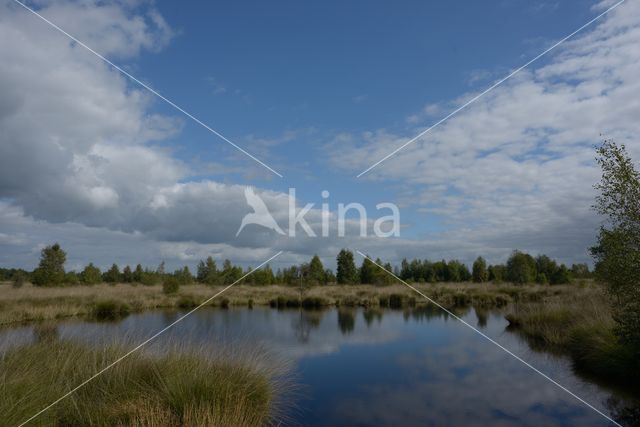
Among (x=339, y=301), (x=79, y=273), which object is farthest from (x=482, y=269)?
(x=79, y=273)

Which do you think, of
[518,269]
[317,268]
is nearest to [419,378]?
[518,269]

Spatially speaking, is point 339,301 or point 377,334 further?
point 339,301

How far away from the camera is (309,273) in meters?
42.1

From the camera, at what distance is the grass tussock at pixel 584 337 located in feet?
31.1

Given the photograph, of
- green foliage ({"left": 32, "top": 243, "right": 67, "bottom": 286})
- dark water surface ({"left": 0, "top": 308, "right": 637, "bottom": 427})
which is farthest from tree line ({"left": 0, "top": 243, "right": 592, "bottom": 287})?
dark water surface ({"left": 0, "top": 308, "right": 637, "bottom": 427})

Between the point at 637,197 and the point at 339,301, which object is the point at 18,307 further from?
the point at 637,197

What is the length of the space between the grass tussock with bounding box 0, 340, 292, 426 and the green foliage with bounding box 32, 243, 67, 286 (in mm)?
27737

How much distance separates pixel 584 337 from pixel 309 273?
31662 mm

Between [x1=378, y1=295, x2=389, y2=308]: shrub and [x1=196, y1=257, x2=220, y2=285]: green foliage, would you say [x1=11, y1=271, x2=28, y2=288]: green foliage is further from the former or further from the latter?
[x1=378, y1=295, x2=389, y2=308]: shrub

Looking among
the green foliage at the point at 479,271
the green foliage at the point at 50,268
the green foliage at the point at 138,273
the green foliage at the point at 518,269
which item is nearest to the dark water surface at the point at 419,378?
the green foliage at the point at 50,268

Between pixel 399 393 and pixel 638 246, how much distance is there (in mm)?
5470

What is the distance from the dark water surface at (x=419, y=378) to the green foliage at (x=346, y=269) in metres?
32.6

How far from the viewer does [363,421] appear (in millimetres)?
7535

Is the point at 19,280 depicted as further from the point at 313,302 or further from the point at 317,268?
the point at 317,268
